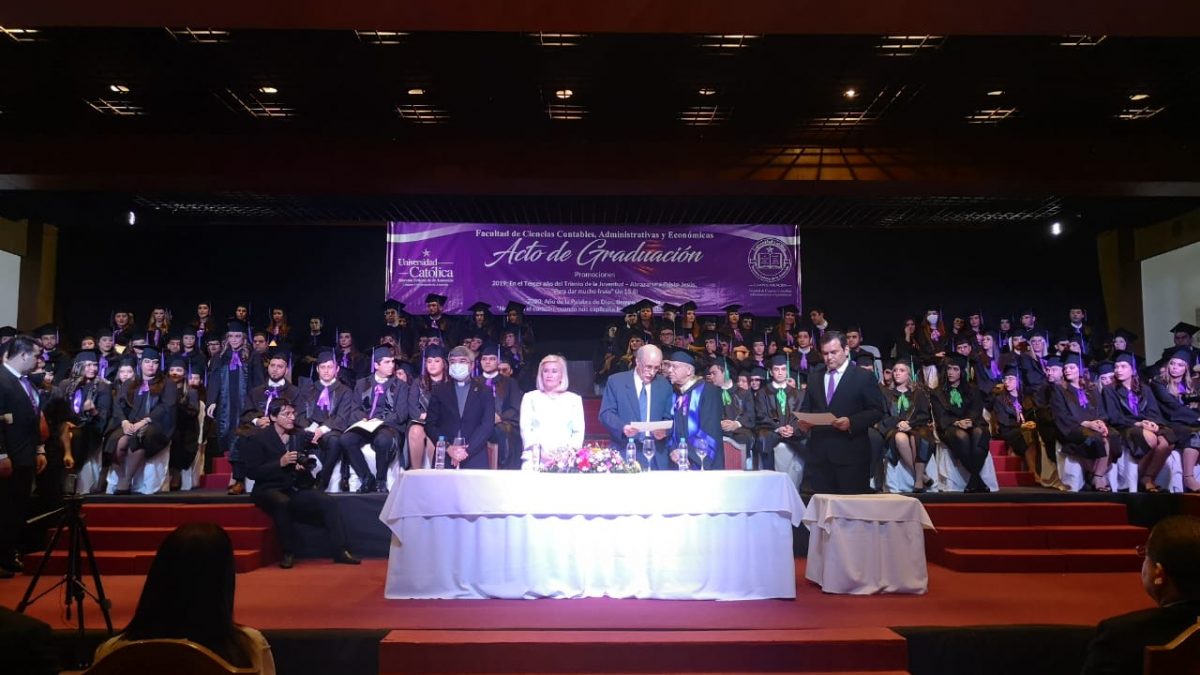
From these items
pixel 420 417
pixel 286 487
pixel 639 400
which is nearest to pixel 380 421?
pixel 420 417

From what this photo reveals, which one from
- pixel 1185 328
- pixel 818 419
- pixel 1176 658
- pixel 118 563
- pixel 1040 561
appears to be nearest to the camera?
pixel 1176 658

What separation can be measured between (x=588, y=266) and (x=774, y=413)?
487cm

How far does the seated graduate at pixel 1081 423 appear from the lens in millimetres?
8281

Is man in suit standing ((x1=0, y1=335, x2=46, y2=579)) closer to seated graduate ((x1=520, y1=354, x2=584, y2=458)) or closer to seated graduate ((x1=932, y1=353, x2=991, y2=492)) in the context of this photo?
seated graduate ((x1=520, y1=354, x2=584, y2=458))

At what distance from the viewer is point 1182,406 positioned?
8.93 metres

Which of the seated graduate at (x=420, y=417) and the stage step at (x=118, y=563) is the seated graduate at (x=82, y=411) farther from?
the seated graduate at (x=420, y=417)

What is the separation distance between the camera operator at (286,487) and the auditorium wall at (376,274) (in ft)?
22.1

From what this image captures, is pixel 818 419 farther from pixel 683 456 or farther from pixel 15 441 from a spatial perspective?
pixel 15 441

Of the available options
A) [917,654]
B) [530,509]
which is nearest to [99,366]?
[530,509]

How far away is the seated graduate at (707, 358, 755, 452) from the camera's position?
9.04 meters

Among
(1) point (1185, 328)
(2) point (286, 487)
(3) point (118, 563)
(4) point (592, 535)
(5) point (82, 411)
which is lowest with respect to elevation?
(3) point (118, 563)

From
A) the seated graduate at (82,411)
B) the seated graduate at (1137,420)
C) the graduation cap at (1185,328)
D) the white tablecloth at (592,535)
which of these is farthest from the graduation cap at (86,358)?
the graduation cap at (1185,328)

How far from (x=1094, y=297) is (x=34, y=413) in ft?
51.4

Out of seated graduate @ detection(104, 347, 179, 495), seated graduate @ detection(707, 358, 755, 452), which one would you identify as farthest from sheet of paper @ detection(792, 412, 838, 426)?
seated graduate @ detection(104, 347, 179, 495)
